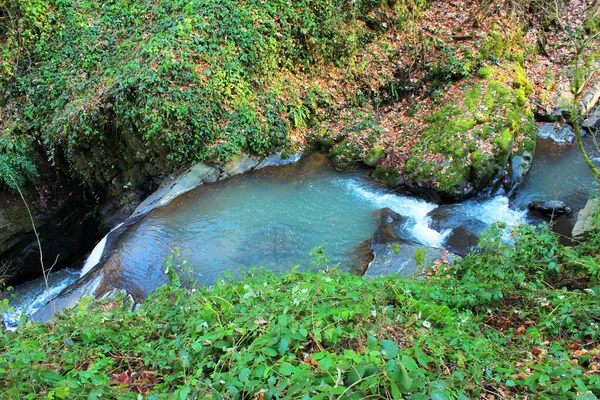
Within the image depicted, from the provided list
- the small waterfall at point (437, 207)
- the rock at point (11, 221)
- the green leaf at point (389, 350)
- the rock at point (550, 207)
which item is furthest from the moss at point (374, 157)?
the rock at point (11, 221)

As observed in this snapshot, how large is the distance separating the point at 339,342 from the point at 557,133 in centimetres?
1144

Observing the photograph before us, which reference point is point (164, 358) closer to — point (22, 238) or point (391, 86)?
point (22, 238)

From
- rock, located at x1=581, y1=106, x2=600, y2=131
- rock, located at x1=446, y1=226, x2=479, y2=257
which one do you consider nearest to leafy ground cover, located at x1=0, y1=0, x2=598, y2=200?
rock, located at x1=581, y1=106, x2=600, y2=131

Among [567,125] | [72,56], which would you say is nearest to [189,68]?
[72,56]

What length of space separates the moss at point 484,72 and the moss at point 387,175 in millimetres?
4065

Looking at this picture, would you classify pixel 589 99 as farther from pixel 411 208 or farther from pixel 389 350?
pixel 389 350

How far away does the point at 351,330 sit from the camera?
2.83 metres

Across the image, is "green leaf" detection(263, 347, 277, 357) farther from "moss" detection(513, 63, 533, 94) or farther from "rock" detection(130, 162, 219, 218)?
"moss" detection(513, 63, 533, 94)

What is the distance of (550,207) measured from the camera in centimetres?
844

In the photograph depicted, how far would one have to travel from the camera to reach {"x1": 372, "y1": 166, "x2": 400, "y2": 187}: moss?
9.84 meters

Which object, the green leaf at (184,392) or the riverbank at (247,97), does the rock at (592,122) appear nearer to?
the riverbank at (247,97)

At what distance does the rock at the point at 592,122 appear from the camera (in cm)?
1112

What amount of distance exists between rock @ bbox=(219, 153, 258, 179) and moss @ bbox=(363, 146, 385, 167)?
3.02 metres

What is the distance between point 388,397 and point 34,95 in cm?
1191
